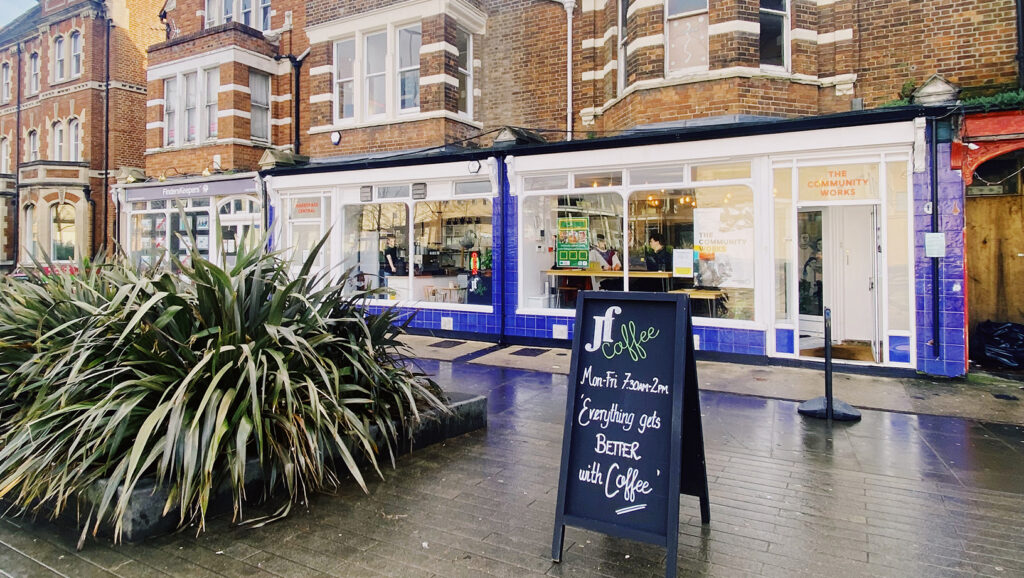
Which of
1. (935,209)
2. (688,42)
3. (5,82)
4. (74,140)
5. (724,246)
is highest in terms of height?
(5,82)

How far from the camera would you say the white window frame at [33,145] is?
24.4 meters

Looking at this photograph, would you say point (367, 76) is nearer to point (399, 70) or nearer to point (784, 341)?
point (399, 70)

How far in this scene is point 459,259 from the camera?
12.1 meters

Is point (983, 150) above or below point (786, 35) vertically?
below

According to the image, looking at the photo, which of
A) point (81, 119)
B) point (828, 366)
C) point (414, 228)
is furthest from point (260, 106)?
point (828, 366)

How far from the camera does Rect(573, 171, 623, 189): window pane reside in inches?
398

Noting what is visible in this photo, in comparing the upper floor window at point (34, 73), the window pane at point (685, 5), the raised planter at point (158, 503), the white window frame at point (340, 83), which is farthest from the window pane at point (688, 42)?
the upper floor window at point (34, 73)

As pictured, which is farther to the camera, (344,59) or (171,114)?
(171,114)

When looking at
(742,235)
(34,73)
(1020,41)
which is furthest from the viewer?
(34,73)

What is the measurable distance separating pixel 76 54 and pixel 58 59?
56.7 inches

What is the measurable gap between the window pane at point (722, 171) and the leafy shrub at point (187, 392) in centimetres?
640

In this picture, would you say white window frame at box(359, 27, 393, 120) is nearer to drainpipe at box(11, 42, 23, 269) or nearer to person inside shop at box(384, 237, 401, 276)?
person inside shop at box(384, 237, 401, 276)

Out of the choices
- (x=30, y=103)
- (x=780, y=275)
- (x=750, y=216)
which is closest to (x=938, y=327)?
(x=780, y=275)

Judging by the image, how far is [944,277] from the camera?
774 centimetres
